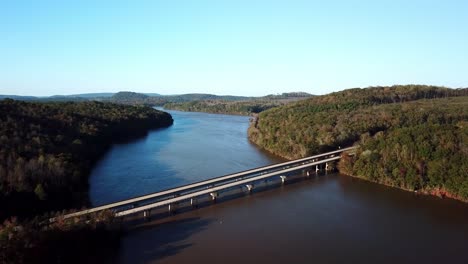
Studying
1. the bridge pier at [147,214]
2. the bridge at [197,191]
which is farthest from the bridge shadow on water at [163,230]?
the bridge at [197,191]

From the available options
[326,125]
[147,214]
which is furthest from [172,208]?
[326,125]

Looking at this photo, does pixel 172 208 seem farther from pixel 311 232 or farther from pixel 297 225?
pixel 311 232

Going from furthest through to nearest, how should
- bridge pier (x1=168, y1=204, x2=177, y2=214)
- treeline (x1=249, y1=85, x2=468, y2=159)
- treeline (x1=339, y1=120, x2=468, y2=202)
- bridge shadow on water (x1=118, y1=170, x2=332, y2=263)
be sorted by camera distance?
treeline (x1=249, y1=85, x2=468, y2=159) < treeline (x1=339, y1=120, x2=468, y2=202) < bridge pier (x1=168, y1=204, x2=177, y2=214) < bridge shadow on water (x1=118, y1=170, x2=332, y2=263)

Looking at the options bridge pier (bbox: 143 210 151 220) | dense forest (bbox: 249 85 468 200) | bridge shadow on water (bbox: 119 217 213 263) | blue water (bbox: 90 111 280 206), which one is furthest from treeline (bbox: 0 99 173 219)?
dense forest (bbox: 249 85 468 200)

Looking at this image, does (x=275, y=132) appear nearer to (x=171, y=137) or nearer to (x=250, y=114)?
(x=171, y=137)

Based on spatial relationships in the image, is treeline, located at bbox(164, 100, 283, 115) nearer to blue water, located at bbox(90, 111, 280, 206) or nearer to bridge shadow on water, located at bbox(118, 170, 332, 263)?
blue water, located at bbox(90, 111, 280, 206)

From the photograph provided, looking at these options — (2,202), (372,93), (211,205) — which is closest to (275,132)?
(211,205)
